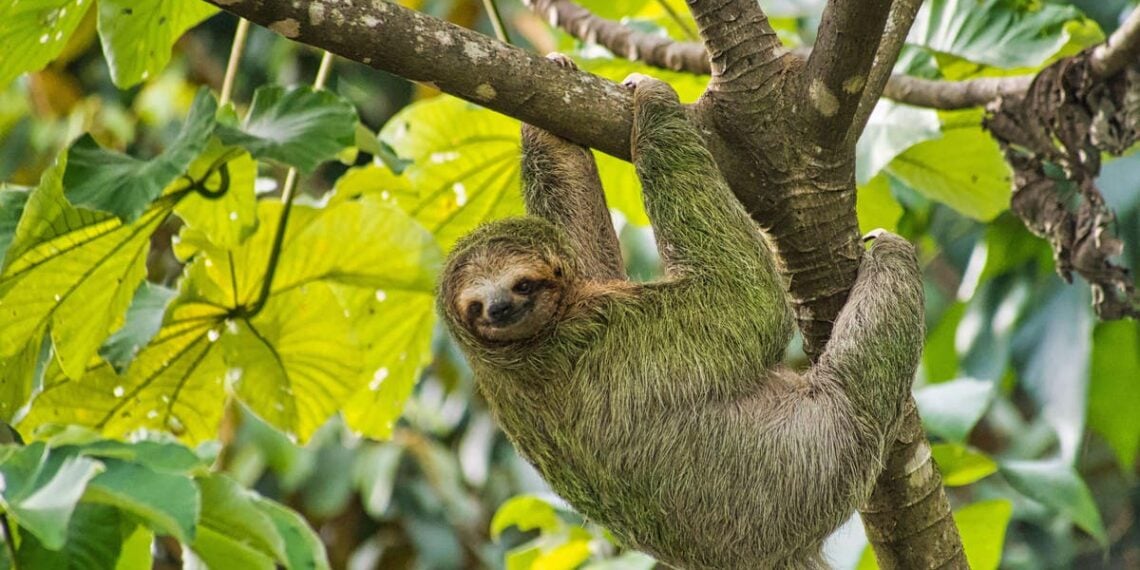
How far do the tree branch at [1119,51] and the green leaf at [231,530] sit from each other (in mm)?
3737

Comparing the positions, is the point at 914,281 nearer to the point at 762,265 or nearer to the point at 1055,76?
the point at 762,265

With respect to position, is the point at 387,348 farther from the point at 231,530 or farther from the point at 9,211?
the point at 231,530

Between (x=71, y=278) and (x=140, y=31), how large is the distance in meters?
1.03

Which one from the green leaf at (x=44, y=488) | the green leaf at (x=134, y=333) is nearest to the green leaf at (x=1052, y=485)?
the green leaf at (x=134, y=333)

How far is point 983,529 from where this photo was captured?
582 cm

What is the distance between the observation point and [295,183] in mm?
5578

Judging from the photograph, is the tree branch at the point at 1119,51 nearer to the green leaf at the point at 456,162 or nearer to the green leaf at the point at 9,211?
the green leaf at the point at 456,162

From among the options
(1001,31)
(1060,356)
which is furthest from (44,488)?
(1060,356)

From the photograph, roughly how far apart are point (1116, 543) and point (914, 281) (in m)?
9.97

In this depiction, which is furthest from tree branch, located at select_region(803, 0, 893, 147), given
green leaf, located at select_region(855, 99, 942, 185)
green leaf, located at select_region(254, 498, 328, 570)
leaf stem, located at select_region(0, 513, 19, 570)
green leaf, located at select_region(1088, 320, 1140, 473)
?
green leaf, located at select_region(1088, 320, 1140, 473)

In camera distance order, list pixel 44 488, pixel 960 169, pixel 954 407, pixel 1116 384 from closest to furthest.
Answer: pixel 44 488, pixel 954 407, pixel 960 169, pixel 1116 384

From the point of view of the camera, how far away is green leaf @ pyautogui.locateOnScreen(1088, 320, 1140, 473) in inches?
318

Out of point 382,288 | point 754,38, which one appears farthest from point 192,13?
point 754,38

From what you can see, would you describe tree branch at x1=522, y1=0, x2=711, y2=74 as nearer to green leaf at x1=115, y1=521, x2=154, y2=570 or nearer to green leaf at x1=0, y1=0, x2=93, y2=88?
green leaf at x1=0, y1=0, x2=93, y2=88
